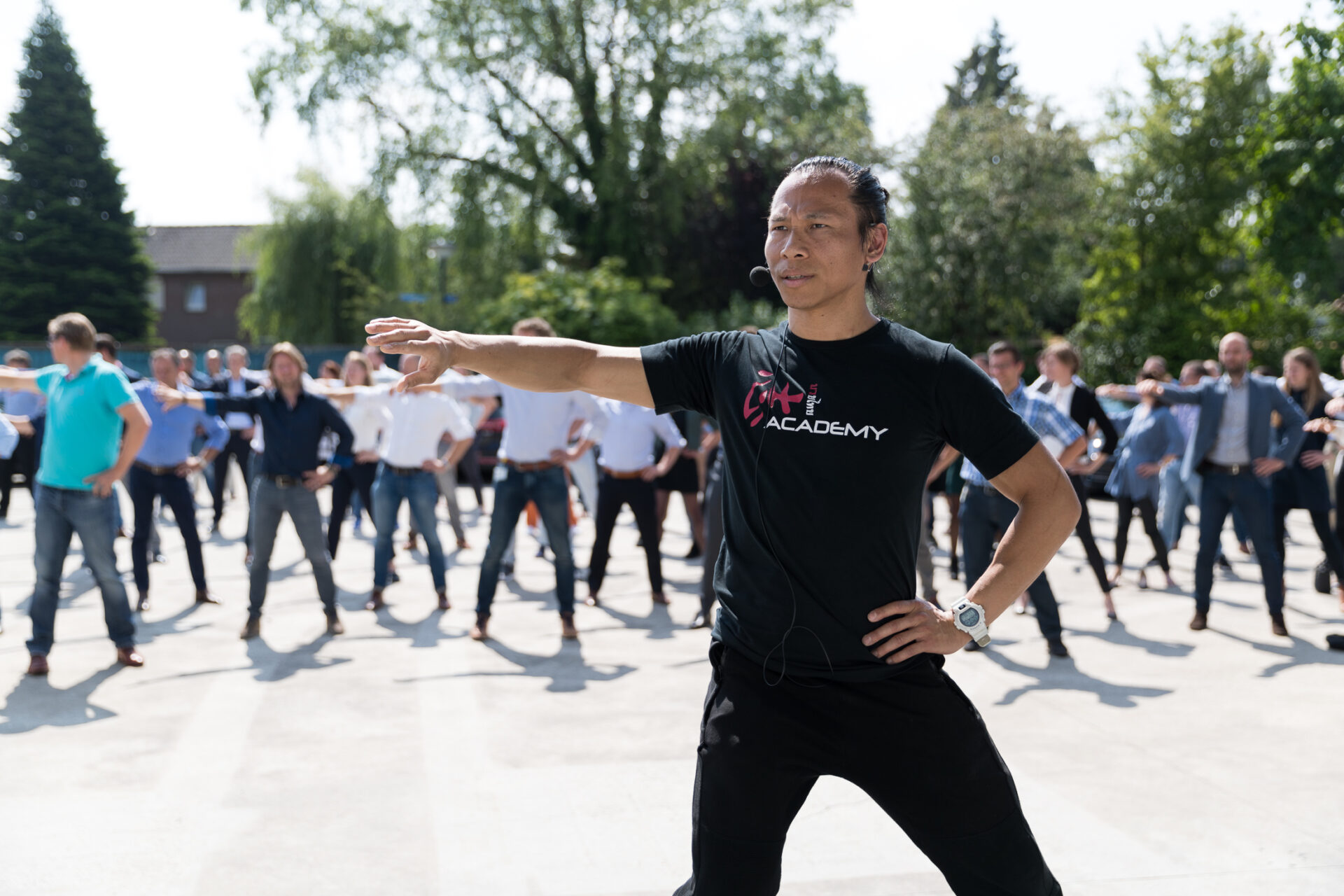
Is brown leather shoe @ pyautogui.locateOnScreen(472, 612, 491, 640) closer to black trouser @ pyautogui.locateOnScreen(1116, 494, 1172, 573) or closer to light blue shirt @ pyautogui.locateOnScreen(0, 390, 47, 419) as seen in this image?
black trouser @ pyautogui.locateOnScreen(1116, 494, 1172, 573)

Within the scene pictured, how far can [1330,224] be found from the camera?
17844mm

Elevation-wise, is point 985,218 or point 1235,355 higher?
point 985,218

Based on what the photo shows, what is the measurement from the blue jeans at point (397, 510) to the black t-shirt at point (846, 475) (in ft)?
21.2

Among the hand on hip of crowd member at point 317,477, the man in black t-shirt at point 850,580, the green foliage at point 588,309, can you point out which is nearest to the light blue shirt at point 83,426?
the hand on hip of crowd member at point 317,477

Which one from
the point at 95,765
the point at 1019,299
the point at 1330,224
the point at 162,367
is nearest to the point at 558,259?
the point at 1019,299

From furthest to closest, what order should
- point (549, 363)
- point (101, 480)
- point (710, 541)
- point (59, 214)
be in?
point (59, 214), point (710, 541), point (101, 480), point (549, 363)

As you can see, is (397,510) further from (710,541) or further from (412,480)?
(710,541)

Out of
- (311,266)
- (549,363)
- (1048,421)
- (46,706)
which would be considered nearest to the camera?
(549,363)

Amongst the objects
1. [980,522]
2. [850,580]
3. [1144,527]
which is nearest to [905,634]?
[850,580]

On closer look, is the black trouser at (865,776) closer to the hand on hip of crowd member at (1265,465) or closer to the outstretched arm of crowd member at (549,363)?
the outstretched arm of crowd member at (549,363)

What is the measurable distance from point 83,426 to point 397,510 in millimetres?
2604

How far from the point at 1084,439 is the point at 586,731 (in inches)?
151

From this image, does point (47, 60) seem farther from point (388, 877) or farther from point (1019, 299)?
point (388, 877)

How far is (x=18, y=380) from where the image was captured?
661cm
